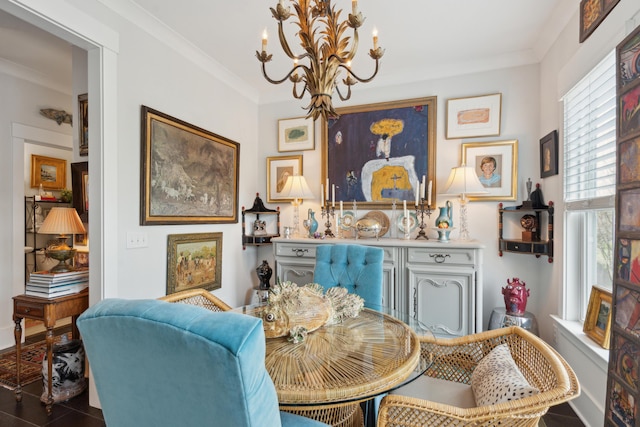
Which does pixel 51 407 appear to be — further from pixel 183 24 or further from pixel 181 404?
pixel 183 24

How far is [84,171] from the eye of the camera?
2.52m

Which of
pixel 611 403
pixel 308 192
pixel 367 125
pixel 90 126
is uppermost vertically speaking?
pixel 367 125

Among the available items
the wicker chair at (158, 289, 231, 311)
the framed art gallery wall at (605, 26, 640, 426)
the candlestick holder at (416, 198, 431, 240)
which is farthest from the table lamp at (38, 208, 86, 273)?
the framed art gallery wall at (605, 26, 640, 426)

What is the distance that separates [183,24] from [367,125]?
72.9 inches

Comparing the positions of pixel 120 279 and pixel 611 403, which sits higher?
pixel 120 279

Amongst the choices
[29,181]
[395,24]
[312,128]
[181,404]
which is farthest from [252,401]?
[29,181]

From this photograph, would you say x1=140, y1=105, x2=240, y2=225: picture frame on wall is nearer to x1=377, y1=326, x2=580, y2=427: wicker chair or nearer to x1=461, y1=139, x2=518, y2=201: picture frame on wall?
x1=377, y1=326, x2=580, y2=427: wicker chair

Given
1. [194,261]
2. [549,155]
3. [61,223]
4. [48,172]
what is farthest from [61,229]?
[549,155]

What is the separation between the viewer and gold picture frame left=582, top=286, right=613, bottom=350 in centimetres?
178

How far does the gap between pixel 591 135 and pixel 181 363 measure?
8.07ft

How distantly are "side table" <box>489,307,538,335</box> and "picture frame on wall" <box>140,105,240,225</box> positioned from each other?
8.51 ft

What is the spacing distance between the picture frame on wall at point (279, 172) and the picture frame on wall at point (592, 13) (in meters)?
2.51

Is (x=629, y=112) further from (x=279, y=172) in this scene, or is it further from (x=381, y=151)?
(x=279, y=172)

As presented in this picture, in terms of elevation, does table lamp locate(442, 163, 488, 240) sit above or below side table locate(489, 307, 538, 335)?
above
